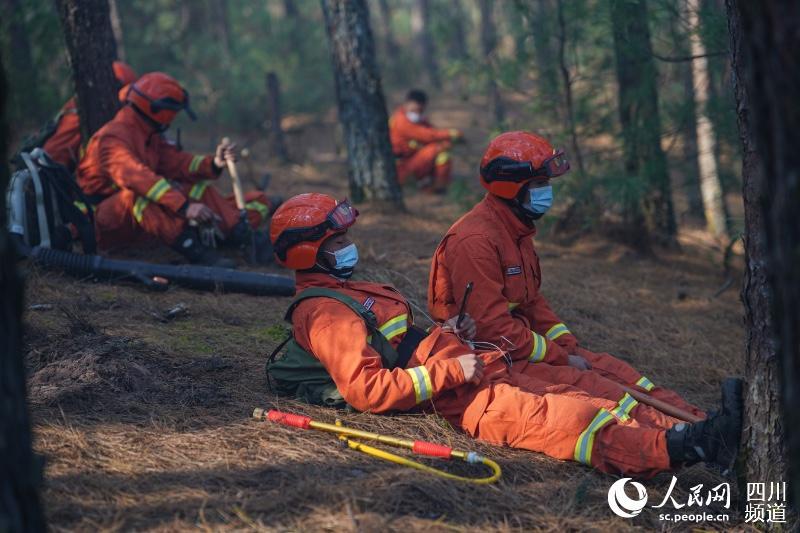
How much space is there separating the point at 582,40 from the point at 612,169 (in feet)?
4.88

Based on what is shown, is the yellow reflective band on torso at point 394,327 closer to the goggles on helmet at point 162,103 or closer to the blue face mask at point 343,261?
the blue face mask at point 343,261

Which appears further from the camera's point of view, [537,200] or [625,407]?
[537,200]

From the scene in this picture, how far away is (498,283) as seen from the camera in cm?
529

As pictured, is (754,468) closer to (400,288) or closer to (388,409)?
(388,409)

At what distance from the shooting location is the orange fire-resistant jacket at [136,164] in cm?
762

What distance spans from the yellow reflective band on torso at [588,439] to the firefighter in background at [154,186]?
4206 millimetres

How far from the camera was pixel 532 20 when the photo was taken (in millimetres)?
9781

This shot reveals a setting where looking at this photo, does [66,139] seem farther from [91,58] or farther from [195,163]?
[195,163]

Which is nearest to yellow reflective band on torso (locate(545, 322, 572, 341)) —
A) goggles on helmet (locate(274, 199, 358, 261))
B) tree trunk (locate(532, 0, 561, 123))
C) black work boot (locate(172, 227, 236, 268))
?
goggles on helmet (locate(274, 199, 358, 261))

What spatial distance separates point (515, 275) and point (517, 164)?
68cm

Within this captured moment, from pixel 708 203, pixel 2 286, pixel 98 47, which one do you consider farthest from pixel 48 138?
pixel 708 203

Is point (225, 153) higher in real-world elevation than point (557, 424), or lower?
higher

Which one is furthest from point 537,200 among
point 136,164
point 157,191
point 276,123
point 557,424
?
point 276,123

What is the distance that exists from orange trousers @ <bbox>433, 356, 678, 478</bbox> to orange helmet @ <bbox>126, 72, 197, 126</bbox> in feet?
14.6
